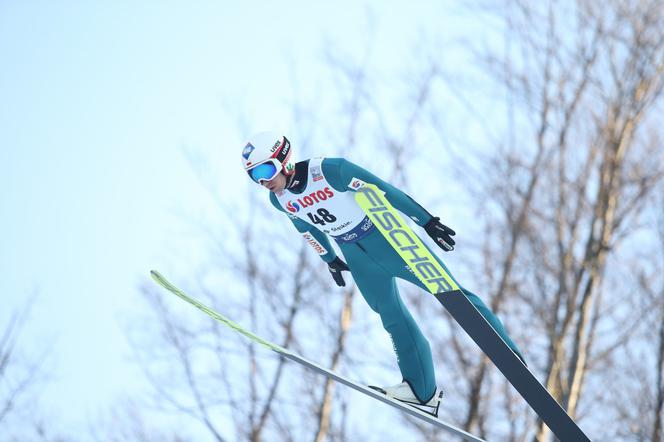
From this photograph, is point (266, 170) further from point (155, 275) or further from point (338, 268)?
point (155, 275)

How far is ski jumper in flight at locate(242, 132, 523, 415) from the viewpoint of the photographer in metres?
4.68

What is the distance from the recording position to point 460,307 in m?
4.64

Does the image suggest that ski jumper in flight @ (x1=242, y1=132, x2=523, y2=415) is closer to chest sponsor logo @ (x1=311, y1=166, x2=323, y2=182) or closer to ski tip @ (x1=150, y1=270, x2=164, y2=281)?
chest sponsor logo @ (x1=311, y1=166, x2=323, y2=182)

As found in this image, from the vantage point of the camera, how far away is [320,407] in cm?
1016

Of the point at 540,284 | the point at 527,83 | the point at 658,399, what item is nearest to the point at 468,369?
the point at 540,284

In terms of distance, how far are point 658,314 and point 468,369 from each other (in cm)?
215

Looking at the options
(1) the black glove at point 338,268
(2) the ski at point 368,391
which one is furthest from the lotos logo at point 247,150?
(2) the ski at point 368,391

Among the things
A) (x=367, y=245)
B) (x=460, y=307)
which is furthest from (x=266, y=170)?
(x=460, y=307)

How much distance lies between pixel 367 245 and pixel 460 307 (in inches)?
26.3

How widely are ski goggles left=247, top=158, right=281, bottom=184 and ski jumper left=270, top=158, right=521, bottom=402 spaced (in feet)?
0.55

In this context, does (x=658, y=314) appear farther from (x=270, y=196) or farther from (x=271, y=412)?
(x=270, y=196)

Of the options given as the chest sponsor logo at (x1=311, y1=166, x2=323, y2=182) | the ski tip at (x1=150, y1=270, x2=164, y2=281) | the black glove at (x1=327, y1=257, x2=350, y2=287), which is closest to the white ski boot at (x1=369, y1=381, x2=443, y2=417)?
the black glove at (x1=327, y1=257, x2=350, y2=287)

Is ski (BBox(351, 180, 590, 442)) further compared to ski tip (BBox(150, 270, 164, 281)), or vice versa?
ski tip (BBox(150, 270, 164, 281))

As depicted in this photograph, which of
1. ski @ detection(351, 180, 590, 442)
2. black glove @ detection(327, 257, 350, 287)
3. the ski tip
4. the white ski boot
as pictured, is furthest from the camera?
the ski tip
